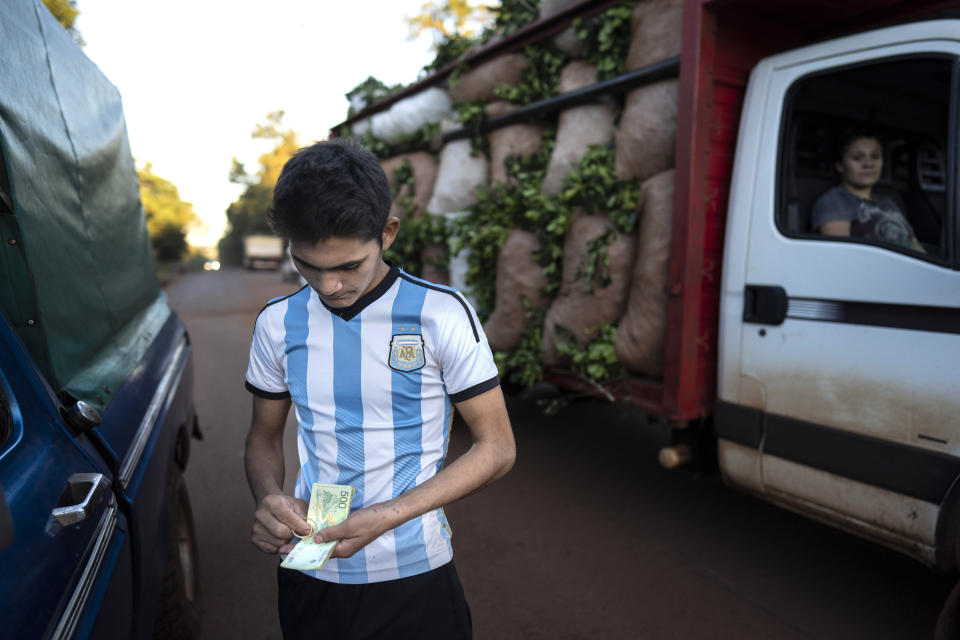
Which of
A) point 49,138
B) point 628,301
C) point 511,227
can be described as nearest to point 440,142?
point 511,227

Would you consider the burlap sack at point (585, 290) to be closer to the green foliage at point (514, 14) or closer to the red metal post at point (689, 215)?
the red metal post at point (689, 215)

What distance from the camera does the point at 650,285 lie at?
10.2 ft

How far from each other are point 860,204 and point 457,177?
2.58 m

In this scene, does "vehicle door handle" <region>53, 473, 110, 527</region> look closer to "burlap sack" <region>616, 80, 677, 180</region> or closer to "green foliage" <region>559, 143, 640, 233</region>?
"green foliage" <region>559, 143, 640, 233</region>

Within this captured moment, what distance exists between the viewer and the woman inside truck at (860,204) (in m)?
2.87

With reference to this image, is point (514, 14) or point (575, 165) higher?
point (514, 14)

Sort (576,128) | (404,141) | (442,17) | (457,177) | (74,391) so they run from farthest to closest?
(442,17) < (404,141) < (457,177) < (576,128) < (74,391)

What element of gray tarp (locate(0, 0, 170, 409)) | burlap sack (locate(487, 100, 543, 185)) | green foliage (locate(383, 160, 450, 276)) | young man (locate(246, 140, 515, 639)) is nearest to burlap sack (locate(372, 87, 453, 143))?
green foliage (locate(383, 160, 450, 276))

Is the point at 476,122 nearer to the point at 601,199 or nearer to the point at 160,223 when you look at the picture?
the point at 601,199

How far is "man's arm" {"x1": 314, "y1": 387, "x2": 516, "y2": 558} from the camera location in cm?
125

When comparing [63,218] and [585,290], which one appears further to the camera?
[585,290]

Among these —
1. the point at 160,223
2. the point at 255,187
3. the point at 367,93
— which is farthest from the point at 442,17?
the point at 255,187

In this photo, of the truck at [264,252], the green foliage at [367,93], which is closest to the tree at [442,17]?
the green foliage at [367,93]

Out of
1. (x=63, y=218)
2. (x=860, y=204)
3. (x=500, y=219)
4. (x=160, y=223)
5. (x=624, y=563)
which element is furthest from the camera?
(x=160, y=223)
